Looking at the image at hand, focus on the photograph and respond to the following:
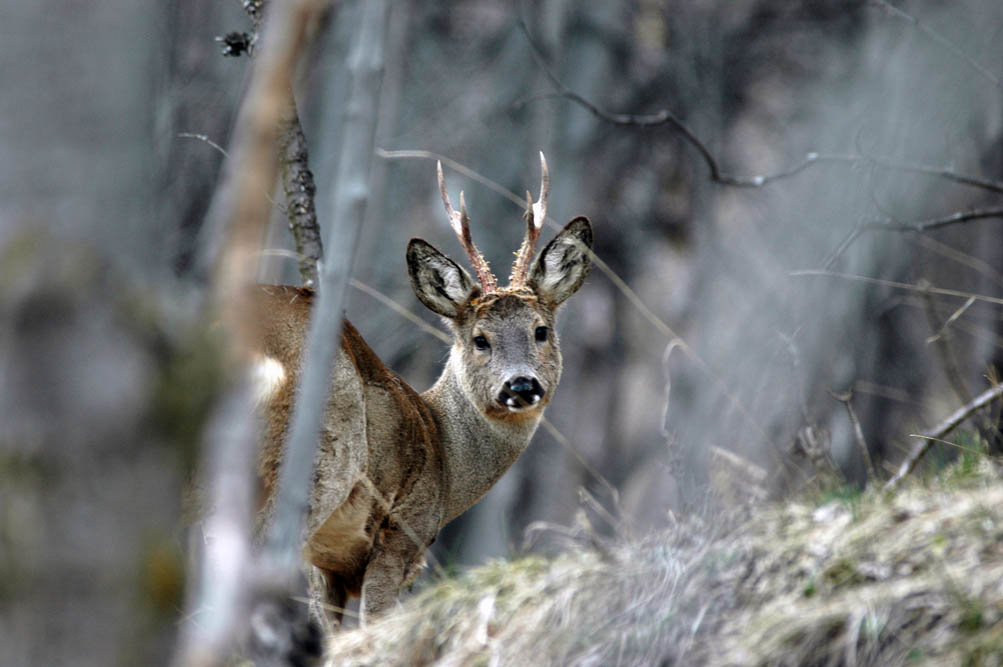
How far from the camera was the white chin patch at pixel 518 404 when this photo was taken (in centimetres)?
631

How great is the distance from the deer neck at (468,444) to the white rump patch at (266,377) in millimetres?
1522

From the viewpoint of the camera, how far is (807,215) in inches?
473

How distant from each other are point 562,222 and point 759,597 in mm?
10201

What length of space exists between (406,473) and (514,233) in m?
8.45

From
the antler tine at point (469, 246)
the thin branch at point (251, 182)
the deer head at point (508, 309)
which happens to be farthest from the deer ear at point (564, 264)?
the thin branch at point (251, 182)

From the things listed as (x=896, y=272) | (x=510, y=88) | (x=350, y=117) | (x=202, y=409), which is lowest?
(x=896, y=272)

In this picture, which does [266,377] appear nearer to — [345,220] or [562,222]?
[345,220]

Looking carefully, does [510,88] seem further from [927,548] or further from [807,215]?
[927,548]

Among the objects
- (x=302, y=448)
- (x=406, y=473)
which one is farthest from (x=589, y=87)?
(x=302, y=448)

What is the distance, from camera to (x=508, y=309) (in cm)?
665

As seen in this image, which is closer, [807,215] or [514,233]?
[807,215]

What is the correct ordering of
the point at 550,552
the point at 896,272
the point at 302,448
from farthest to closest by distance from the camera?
the point at 896,272 → the point at 550,552 → the point at 302,448

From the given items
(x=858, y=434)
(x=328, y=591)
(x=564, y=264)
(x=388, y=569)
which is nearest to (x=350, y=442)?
(x=388, y=569)

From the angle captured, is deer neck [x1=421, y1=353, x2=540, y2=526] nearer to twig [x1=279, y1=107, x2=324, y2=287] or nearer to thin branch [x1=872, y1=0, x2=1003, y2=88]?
twig [x1=279, y1=107, x2=324, y2=287]
